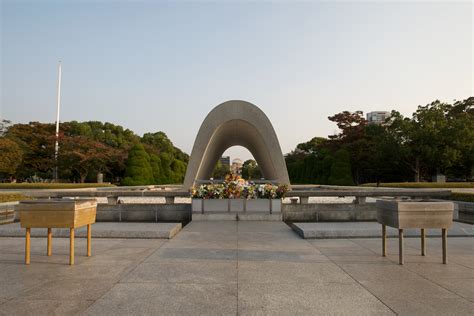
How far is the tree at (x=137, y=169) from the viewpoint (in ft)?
103

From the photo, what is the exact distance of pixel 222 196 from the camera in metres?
9.63

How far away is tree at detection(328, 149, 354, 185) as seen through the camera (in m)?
30.1

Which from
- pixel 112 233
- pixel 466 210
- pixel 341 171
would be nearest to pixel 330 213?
pixel 112 233

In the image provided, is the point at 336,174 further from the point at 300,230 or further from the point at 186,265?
the point at 186,265

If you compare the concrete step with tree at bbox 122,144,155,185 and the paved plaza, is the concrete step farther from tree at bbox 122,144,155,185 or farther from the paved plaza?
tree at bbox 122,144,155,185

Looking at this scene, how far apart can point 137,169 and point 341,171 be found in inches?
739

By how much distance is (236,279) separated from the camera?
403 centimetres

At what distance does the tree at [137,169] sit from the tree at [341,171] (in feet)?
56.5

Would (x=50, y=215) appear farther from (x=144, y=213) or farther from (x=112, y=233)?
(x=144, y=213)

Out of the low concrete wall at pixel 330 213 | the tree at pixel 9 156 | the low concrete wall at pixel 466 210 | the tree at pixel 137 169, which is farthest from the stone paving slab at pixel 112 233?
the tree at pixel 9 156

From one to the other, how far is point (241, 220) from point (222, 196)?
0.87 meters

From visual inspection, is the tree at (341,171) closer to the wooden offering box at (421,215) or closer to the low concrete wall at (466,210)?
the low concrete wall at (466,210)

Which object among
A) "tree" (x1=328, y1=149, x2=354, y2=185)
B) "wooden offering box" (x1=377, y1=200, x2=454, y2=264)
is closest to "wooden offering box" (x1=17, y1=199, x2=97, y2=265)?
"wooden offering box" (x1=377, y1=200, x2=454, y2=264)

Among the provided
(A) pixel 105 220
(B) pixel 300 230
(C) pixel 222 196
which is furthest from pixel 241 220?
(A) pixel 105 220
